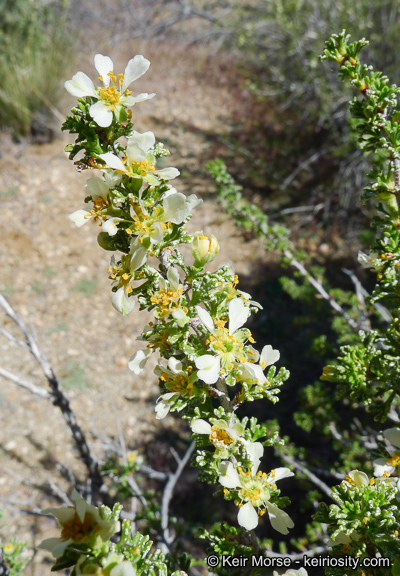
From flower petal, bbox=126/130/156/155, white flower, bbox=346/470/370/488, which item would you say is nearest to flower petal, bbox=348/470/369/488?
white flower, bbox=346/470/370/488

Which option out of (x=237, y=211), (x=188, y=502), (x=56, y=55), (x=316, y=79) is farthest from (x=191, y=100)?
(x=188, y=502)

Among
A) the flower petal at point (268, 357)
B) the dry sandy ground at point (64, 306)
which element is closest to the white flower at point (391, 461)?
the flower petal at point (268, 357)

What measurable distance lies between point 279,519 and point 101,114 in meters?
1.04

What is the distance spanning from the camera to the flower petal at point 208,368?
37.2 inches

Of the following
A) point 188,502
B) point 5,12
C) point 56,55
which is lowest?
point 188,502

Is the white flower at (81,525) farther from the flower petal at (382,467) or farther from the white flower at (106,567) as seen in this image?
the flower petal at (382,467)

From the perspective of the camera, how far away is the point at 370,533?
100cm

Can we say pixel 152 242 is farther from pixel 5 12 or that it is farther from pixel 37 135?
pixel 5 12

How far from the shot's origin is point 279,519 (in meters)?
1.06

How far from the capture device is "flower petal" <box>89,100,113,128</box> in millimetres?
962

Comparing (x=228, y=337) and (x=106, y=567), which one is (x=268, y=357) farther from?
(x=106, y=567)

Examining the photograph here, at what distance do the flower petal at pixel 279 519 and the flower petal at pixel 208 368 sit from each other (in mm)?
383

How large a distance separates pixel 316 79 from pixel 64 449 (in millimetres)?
4811

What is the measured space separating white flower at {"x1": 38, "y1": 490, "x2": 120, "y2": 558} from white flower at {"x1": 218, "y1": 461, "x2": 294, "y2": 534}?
276 mm
